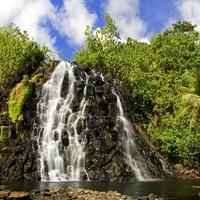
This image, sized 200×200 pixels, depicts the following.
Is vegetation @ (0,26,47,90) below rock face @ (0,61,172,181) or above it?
above

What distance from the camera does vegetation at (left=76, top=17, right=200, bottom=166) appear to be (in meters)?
62.7

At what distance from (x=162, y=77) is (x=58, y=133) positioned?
72.4ft

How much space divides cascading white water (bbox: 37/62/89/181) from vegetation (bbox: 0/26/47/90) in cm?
862

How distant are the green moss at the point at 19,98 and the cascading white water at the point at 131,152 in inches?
413

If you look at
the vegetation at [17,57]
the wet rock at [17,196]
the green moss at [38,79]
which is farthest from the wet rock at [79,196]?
the vegetation at [17,57]

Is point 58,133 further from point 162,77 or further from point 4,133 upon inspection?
point 162,77

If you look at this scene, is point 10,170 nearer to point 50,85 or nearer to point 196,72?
point 50,85

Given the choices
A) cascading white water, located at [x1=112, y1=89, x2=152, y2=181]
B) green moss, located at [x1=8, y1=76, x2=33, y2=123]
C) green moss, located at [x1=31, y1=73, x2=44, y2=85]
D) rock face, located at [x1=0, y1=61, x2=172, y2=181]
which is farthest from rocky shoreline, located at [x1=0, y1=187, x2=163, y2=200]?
green moss, located at [x1=31, y1=73, x2=44, y2=85]

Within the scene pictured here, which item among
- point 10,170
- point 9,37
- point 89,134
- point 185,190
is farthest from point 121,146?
point 9,37

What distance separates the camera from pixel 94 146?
56375 millimetres

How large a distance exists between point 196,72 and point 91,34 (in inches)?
861

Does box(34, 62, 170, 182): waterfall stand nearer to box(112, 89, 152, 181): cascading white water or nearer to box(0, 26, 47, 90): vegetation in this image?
box(112, 89, 152, 181): cascading white water

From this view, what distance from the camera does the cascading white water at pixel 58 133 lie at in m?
54.6

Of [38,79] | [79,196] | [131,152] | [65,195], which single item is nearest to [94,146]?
[131,152]
